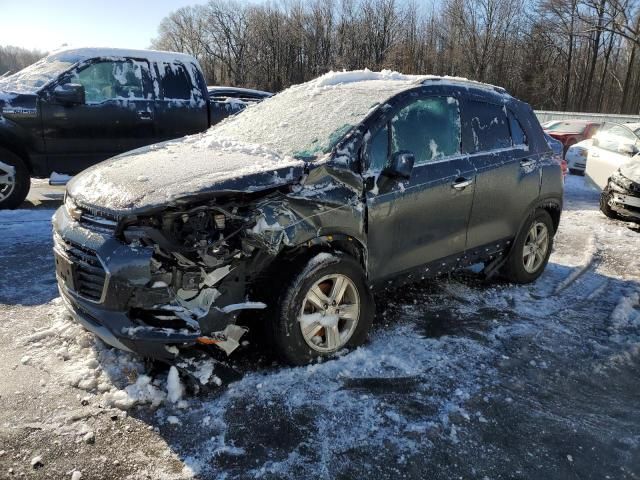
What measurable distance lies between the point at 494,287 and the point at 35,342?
398cm

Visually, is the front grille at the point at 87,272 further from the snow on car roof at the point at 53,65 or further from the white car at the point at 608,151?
the white car at the point at 608,151

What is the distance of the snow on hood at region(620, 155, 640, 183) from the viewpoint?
7.95m

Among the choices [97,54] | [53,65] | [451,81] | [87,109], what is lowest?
[87,109]

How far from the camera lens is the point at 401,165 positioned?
3484 millimetres

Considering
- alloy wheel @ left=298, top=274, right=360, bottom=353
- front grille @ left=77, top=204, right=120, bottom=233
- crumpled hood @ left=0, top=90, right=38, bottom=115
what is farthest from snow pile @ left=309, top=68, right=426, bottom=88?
crumpled hood @ left=0, top=90, right=38, bottom=115

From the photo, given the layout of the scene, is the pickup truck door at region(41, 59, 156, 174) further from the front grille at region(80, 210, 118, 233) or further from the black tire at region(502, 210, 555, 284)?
the black tire at region(502, 210, 555, 284)

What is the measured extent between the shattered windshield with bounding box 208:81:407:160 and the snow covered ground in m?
1.50

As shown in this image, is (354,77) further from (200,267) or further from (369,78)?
(200,267)

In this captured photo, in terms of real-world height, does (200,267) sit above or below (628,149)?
below

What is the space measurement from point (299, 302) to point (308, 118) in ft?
5.00

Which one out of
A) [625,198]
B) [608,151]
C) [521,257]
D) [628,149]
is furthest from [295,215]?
[608,151]

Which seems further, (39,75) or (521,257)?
(39,75)

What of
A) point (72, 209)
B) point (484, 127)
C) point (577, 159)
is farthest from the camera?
point (577, 159)

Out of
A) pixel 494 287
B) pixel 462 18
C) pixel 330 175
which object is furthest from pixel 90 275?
pixel 462 18
